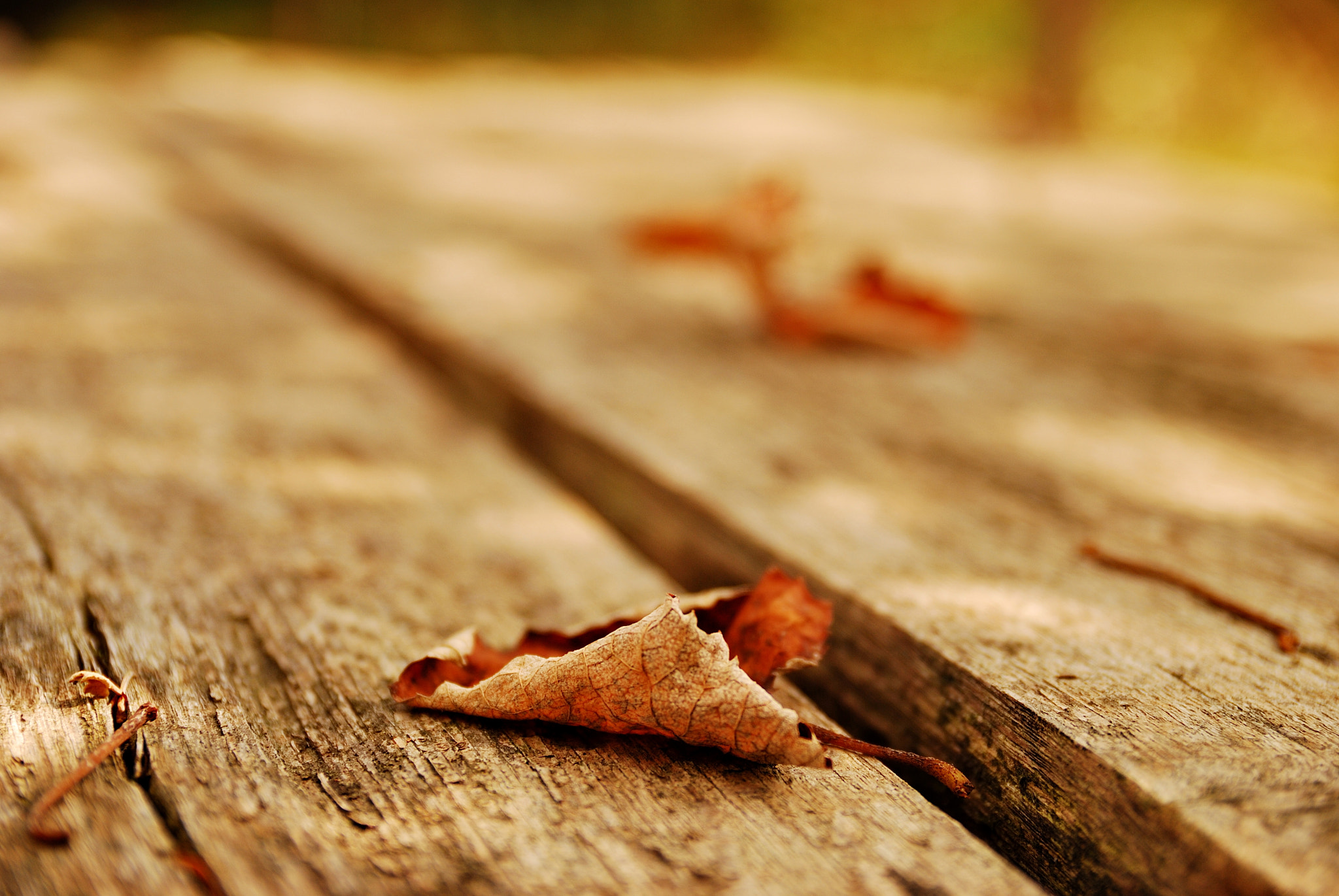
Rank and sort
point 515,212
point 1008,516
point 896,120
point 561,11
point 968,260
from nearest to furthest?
point 1008,516 → point 968,260 → point 515,212 → point 896,120 → point 561,11

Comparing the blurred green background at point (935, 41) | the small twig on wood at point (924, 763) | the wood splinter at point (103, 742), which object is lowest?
the wood splinter at point (103, 742)

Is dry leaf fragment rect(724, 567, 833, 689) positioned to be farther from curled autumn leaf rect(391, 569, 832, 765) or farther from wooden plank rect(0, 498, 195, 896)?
wooden plank rect(0, 498, 195, 896)

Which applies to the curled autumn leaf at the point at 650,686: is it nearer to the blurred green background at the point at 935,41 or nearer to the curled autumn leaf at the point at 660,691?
the curled autumn leaf at the point at 660,691

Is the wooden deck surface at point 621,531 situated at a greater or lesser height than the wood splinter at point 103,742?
greater

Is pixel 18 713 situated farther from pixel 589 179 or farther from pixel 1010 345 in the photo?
pixel 589 179

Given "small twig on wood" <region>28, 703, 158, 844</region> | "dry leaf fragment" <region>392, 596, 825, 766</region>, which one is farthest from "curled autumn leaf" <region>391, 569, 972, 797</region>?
"small twig on wood" <region>28, 703, 158, 844</region>

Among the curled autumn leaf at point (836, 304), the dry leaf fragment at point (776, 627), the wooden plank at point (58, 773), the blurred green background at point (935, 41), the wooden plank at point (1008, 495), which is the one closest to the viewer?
the wooden plank at point (58, 773)

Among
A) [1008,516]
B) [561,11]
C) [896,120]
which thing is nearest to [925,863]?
[1008,516]

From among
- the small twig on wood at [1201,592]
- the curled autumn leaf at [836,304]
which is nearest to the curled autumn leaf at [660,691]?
the small twig on wood at [1201,592]
